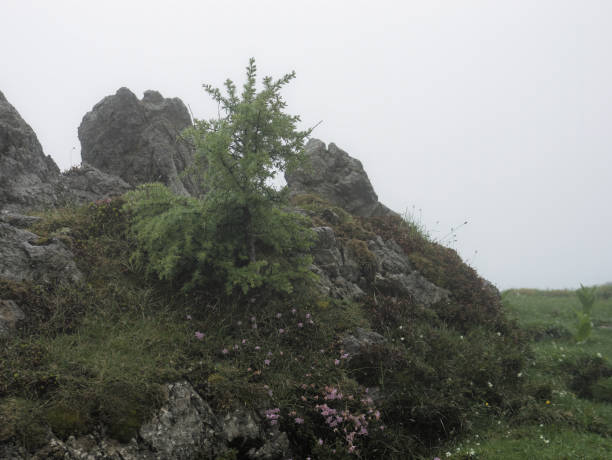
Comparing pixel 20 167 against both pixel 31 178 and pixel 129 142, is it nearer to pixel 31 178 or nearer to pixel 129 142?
pixel 31 178

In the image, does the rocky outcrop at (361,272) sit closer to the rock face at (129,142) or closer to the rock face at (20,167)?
the rock face at (129,142)

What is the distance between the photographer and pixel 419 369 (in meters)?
6.90

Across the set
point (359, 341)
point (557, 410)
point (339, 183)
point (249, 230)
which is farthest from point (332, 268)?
point (339, 183)

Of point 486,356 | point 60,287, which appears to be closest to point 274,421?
point 60,287

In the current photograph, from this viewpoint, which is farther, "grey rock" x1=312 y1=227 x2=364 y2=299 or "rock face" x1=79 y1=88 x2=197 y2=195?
"rock face" x1=79 y1=88 x2=197 y2=195

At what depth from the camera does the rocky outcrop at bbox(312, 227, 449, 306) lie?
9039 mm

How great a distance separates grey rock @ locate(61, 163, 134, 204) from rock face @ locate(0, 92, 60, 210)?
1.41 feet

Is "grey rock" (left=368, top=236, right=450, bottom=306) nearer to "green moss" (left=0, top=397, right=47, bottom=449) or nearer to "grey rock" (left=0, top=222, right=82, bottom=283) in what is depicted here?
"grey rock" (left=0, top=222, right=82, bottom=283)

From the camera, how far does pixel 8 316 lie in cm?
574

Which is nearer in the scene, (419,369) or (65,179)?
(419,369)

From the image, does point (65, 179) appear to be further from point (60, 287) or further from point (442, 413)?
point (442, 413)

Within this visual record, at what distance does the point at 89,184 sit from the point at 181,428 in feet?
26.7

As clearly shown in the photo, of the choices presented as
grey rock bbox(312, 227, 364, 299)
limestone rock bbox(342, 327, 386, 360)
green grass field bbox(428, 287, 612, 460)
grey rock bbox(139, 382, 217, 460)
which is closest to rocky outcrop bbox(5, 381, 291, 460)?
grey rock bbox(139, 382, 217, 460)

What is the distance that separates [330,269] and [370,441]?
13.1 ft
